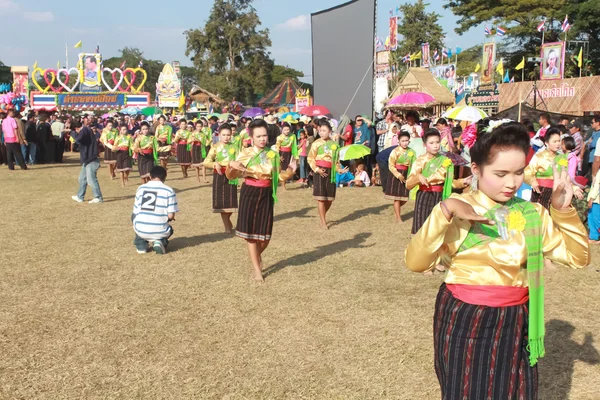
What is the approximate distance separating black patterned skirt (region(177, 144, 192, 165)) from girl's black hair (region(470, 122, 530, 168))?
14.4 meters

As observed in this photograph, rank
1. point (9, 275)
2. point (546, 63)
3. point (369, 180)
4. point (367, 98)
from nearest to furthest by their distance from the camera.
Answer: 1. point (9, 275)
2. point (369, 180)
3. point (367, 98)
4. point (546, 63)

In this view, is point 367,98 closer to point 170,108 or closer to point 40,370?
point 40,370

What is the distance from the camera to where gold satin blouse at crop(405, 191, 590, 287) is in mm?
2471

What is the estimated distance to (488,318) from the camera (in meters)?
2.49

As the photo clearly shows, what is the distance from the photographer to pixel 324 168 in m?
9.80

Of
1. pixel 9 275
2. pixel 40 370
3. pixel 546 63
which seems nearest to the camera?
pixel 40 370

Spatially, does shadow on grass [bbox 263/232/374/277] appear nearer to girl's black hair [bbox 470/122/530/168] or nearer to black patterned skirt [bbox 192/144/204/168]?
girl's black hair [bbox 470/122/530/168]

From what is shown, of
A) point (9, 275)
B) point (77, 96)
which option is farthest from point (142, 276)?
point (77, 96)

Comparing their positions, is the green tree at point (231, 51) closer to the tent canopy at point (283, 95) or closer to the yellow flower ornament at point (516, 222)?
the tent canopy at point (283, 95)

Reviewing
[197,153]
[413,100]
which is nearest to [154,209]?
[197,153]

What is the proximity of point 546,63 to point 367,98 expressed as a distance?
1330 centimetres

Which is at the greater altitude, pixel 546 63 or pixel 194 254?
pixel 546 63

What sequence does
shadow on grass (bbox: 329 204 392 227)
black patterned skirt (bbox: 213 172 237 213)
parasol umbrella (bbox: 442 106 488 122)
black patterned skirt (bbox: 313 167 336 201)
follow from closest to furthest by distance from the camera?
black patterned skirt (bbox: 213 172 237 213)
black patterned skirt (bbox: 313 167 336 201)
shadow on grass (bbox: 329 204 392 227)
parasol umbrella (bbox: 442 106 488 122)

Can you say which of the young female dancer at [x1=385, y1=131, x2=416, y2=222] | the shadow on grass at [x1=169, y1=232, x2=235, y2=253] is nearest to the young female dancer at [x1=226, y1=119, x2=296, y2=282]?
the shadow on grass at [x1=169, y1=232, x2=235, y2=253]
